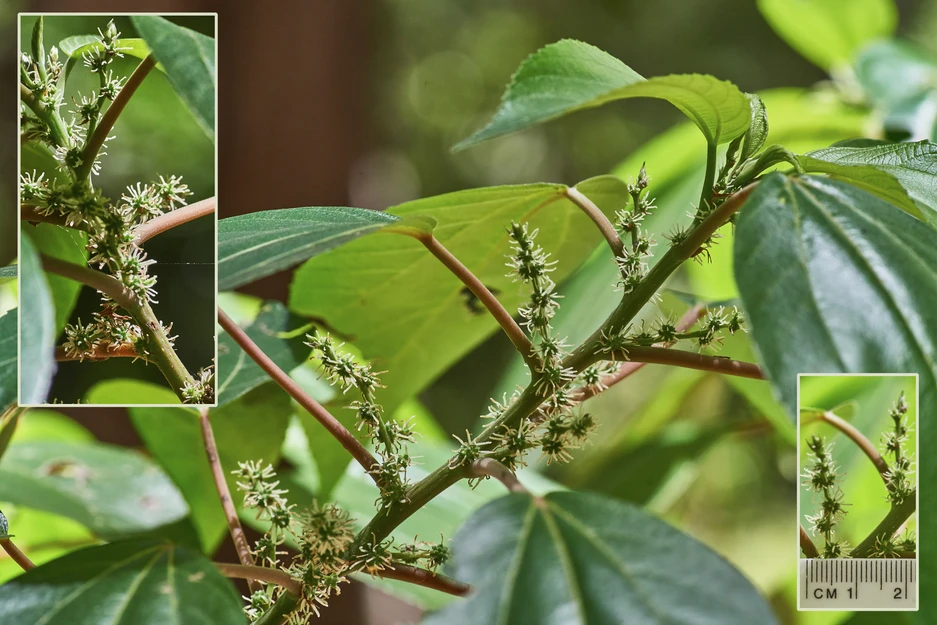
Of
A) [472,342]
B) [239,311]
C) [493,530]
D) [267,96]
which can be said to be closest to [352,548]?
[493,530]

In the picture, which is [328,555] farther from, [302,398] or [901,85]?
[901,85]

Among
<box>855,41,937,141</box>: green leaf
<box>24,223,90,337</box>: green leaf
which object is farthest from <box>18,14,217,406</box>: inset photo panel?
<box>855,41,937,141</box>: green leaf

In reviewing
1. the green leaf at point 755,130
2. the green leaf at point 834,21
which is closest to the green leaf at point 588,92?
the green leaf at point 755,130

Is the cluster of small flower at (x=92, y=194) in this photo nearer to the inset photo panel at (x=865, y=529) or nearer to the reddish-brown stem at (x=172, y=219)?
the reddish-brown stem at (x=172, y=219)

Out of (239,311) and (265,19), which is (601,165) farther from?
(239,311)

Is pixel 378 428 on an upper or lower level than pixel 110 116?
lower

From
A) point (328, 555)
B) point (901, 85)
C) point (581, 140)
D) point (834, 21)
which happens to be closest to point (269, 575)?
point (328, 555)
